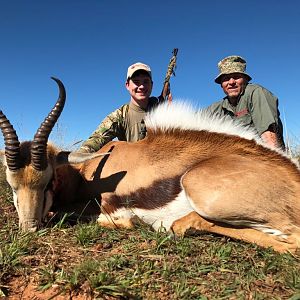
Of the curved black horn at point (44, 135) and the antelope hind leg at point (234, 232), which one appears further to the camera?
the curved black horn at point (44, 135)

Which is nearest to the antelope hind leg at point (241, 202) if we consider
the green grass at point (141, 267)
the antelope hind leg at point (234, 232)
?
the antelope hind leg at point (234, 232)

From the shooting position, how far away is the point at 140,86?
6262mm

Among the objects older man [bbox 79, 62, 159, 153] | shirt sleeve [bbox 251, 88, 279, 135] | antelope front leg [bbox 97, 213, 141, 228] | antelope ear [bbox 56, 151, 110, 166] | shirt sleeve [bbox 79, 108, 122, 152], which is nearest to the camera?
antelope front leg [bbox 97, 213, 141, 228]

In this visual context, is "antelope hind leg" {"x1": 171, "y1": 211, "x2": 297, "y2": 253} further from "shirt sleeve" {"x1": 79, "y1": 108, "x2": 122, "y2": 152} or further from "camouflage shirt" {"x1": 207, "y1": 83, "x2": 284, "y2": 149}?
"camouflage shirt" {"x1": 207, "y1": 83, "x2": 284, "y2": 149}

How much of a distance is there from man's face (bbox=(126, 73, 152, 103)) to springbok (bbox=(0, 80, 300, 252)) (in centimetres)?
188

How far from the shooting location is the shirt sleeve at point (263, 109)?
5355 mm

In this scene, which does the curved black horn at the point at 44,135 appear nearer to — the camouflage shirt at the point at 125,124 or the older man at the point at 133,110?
the camouflage shirt at the point at 125,124

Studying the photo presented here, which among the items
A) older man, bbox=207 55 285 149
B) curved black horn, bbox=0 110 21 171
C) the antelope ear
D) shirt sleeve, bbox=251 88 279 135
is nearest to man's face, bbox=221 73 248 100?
older man, bbox=207 55 285 149

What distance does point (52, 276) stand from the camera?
8.48ft

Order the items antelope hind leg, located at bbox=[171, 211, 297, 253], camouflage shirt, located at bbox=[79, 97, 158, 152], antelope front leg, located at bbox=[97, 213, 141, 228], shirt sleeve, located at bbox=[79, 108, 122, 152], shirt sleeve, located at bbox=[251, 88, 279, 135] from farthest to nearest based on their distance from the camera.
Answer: camouflage shirt, located at bbox=[79, 97, 158, 152] < shirt sleeve, located at bbox=[251, 88, 279, 135] < shirt sleeve, located at bbox=[79, 108, 122, 152] < antelope front leg, located at bbox=[97, 213, 141, 228] < antelope hind leg, located at bbox=[171, 211, 297, 253]

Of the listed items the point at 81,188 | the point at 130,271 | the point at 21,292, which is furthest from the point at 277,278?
the point at 81,188

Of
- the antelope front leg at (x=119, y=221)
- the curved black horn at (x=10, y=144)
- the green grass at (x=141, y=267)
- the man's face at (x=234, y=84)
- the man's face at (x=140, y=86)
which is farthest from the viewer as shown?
the man's face at (x=140, y=86)

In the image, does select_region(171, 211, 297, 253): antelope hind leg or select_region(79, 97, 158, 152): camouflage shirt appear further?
select_region(79, 97, 158, 152): camouflage shirt

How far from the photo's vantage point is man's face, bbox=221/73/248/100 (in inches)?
231
